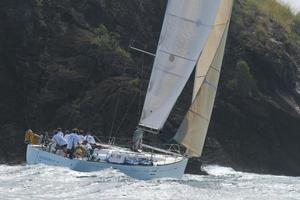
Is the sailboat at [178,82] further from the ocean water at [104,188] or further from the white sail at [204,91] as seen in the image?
the ocean water at [104,188]

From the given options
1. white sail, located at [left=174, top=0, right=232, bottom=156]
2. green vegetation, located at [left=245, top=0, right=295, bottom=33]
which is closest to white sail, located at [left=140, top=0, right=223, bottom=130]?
white sail, located at [left=174, top=0, right=232, bottom=156]

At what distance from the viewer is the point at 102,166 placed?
28.2 meters

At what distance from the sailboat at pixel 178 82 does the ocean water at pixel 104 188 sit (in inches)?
34.3

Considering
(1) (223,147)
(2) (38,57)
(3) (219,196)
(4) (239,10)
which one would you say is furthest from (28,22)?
(3) (219,196)

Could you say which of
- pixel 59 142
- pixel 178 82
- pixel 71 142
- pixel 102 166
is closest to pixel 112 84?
pixel 178 82

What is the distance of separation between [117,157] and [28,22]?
630 inches

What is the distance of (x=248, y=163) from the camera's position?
144ft

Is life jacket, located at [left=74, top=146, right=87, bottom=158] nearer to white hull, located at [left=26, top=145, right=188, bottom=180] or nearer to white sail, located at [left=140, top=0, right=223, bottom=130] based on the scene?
white hull, located at [left=26, top=145, right=188, bottom=180]

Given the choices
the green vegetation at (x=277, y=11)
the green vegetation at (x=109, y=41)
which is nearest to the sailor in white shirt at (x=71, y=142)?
the green vegetation at (x=109, y=41)

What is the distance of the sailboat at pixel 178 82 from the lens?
2911 cm

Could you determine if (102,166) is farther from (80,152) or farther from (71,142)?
(71,142)

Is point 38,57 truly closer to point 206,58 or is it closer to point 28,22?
point 28,22

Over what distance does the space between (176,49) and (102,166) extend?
19.3 ft

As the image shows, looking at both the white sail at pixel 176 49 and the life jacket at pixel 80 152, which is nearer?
the life jacket at pixel 80 152
